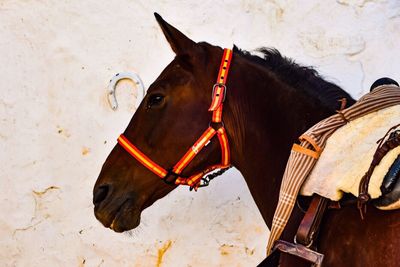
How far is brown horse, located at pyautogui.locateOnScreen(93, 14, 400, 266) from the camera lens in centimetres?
202

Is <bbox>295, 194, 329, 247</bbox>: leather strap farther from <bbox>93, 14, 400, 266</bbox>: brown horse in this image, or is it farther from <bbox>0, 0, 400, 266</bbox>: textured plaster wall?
<bbox>0, 0, 400, 266</bbox>: textured plaster wall

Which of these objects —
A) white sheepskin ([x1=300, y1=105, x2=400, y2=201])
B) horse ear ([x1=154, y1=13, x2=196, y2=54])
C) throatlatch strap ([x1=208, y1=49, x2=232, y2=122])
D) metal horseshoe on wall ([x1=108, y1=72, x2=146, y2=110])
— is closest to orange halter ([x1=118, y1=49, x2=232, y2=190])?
throatlatch strap ([x1=208, y1=49, x2=232, y2=122])

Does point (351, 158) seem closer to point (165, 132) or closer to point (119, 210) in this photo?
point (165, 132)

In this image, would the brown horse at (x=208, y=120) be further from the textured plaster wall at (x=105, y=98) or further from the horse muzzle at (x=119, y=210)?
the textured plaster wall at (x=105, y=98)

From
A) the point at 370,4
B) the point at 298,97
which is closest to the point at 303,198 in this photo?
the point at 298,97

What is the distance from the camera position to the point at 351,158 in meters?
1.63

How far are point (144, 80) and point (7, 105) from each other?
0.85m

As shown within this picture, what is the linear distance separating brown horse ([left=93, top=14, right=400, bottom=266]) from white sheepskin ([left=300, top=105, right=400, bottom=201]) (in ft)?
0.92

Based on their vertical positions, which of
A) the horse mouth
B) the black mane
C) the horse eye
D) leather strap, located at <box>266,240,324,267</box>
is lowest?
the horse mouth

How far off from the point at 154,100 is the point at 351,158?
2.82 ft

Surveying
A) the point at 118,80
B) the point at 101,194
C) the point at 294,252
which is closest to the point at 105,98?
the point at 118,80

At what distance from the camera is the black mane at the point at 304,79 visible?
6.63 feet

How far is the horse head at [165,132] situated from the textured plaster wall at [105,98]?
103 cm

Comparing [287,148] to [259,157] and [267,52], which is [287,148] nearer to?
[259,157]
